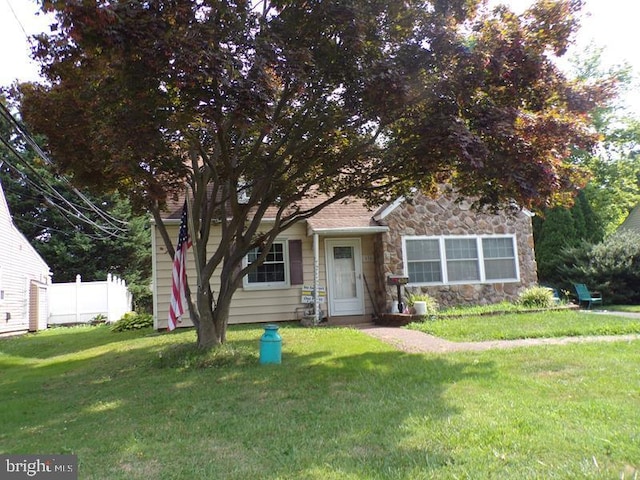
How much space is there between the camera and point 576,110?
701 centimetres

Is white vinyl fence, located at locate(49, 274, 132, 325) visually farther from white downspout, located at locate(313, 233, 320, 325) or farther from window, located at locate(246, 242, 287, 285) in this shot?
white downspout, located at locate(313, 233, 320, 325)

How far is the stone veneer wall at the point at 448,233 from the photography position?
1291 centimetres

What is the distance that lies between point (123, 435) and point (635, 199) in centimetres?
3017

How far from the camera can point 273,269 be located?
13.1 m

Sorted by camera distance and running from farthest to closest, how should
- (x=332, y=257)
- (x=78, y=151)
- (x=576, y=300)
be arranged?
(x=576, y=300)
(x=332, y=257)
(x=78, y=151)

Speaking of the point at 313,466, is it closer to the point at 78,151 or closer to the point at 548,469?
the point at 548,469

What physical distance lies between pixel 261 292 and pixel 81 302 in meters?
13.4

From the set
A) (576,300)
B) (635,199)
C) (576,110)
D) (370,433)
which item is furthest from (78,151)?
(635,199)

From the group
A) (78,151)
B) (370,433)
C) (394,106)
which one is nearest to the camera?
(370,433)

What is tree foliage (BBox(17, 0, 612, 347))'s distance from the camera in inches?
195

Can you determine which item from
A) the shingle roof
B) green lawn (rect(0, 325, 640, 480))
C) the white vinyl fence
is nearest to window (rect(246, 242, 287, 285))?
the shingle roof

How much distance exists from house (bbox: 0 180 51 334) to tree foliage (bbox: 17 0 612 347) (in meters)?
11.0

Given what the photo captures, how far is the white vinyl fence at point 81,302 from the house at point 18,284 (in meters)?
0.67

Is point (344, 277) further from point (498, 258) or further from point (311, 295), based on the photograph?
point (498, 258)
